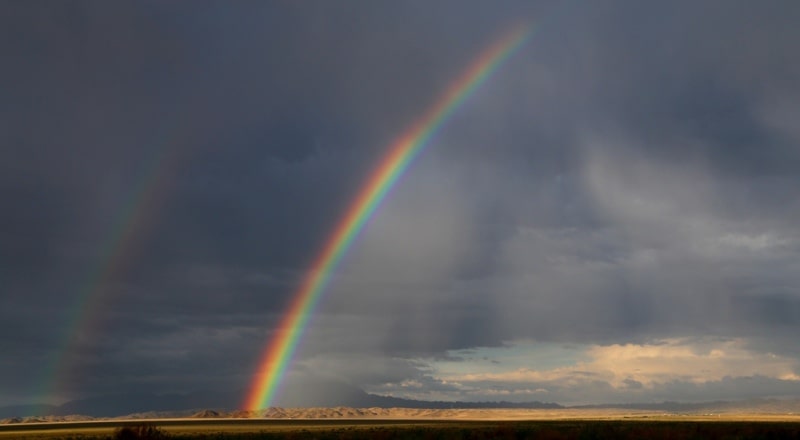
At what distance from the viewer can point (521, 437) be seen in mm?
75250

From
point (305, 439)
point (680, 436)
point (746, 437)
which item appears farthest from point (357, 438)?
point (746, 437)

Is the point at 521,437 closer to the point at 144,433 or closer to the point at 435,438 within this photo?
the point at 435,438

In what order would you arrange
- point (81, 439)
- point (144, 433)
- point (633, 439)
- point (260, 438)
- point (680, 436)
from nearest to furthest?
point (633, 439) → point (680, 436) → point (144, 433) → point (260, 438) → point (81, 439)

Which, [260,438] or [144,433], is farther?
[260,438]

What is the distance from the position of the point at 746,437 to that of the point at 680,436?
6.07 meters

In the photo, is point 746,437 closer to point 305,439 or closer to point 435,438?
point 435,438

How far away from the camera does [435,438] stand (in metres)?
74.4

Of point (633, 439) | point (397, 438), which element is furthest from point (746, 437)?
point (397, 438)

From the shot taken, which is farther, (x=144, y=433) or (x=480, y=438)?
(x=144, y=433)

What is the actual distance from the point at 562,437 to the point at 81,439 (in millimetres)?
64324

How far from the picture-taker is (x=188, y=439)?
270 ft

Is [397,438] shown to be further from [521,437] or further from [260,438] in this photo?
[260,438]

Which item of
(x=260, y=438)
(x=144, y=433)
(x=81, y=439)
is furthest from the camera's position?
(x=81, y=439)

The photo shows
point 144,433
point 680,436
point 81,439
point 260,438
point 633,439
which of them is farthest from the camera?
point 81,439
